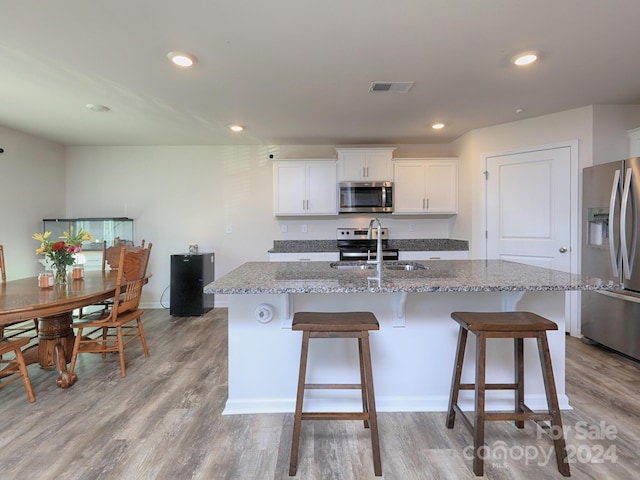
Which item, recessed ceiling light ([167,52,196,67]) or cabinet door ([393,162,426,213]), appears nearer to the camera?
recessed ceiling light ([167,52,196,67])

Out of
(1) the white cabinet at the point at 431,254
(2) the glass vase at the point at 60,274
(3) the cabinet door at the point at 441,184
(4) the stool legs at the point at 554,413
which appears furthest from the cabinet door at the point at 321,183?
(4) the stool legs at the point at 554,413

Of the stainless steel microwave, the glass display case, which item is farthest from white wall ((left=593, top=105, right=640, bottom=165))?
the glass display case

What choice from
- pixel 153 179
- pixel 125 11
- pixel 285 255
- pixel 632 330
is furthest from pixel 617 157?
pixel 153 179

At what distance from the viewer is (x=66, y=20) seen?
1766 millimetres

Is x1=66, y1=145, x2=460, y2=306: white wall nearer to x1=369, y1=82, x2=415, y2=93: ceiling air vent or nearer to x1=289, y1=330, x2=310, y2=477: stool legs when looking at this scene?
x1=369, y1=82, x2=415, y2=93: ceiling air vent

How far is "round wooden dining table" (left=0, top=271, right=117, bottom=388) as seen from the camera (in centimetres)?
196

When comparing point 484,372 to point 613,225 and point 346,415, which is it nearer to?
point 346,415

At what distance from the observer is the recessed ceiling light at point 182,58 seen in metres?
2.09

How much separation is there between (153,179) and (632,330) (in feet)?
18.1

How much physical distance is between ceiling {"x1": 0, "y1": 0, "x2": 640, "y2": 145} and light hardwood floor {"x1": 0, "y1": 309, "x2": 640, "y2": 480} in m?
2.02

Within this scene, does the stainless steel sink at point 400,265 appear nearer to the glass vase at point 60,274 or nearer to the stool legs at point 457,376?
the stool legs at point 457,376

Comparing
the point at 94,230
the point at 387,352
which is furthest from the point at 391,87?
the point at 94,230

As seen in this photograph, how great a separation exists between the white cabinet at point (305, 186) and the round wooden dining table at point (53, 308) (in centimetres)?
218

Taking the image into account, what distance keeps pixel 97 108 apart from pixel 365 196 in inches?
119
